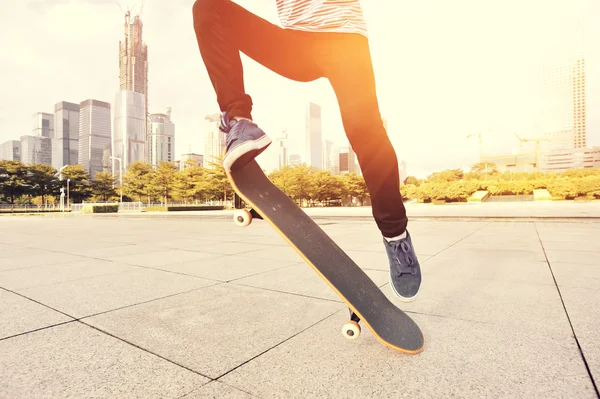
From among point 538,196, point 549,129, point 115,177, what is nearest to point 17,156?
point 115,177

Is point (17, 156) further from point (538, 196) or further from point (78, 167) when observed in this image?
point (538, 196)

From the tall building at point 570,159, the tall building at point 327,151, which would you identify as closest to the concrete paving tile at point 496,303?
the tall building at point 327,151

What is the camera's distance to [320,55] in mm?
1703

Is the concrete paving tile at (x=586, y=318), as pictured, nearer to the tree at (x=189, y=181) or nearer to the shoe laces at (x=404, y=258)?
the shoe laces at (x=404, y=258)

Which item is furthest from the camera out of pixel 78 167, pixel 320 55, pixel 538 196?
pixel 78 167

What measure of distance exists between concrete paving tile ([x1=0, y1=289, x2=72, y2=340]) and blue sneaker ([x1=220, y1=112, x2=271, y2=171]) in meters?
1.46

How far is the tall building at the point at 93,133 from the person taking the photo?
170125 mm

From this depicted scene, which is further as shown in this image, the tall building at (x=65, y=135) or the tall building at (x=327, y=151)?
the tall building at (x=65, y=135)

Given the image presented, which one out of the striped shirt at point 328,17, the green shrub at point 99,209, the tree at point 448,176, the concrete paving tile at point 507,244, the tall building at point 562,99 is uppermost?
the tall building at point 562,99

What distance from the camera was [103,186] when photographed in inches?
1890

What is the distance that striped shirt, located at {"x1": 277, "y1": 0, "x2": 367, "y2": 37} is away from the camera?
67.0 inches

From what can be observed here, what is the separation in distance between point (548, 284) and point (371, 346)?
201 cm

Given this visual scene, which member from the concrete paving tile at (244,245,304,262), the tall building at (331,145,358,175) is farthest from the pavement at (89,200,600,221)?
the concrete paving tile at (244,245,304,262)

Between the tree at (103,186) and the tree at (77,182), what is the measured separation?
0.76m
